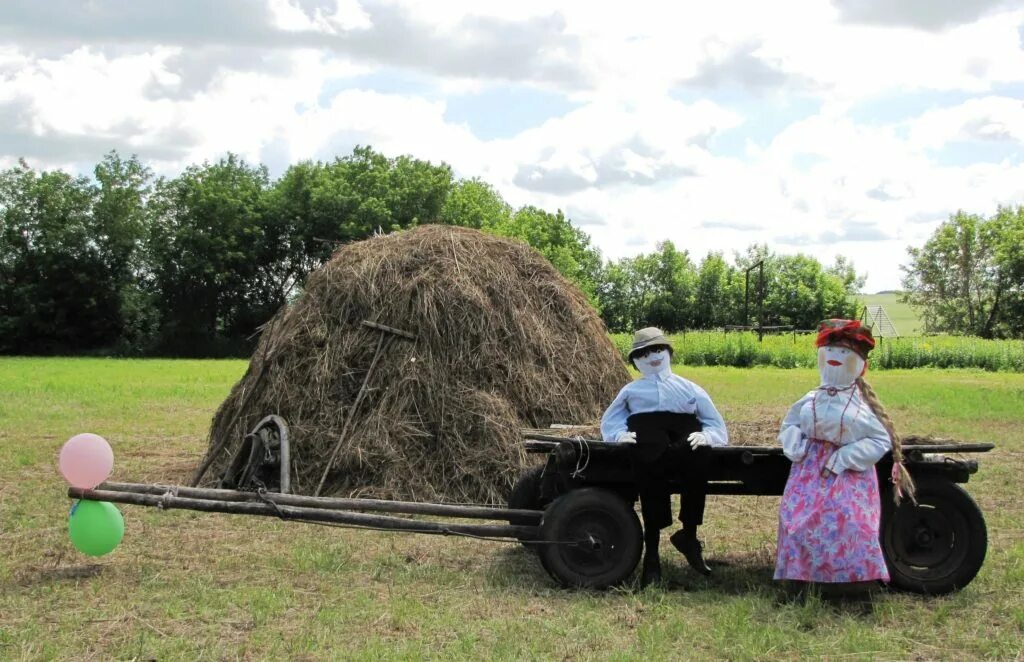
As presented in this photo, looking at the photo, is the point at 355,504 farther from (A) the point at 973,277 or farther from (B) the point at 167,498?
(A) the point at 973,277

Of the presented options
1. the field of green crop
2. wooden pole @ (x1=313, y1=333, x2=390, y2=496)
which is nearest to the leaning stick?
wooden pole @ (x1=313, y1=333, x2=390, y2=496)

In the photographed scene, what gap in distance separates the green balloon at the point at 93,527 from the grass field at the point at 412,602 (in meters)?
0.23

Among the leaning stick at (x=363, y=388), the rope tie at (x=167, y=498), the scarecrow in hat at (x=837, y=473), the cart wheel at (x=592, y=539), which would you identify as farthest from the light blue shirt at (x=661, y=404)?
the leaning stick at (x=363, y=388)

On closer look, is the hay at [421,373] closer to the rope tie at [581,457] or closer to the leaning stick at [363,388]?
the leaning stick at [363,388]

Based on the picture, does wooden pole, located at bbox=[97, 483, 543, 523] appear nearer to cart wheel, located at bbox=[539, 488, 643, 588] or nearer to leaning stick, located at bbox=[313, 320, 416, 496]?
cart wheel, located at bbox=[539, 488, 643, 588]

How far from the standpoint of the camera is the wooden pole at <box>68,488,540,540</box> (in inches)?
254

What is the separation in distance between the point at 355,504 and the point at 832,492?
3098 mm

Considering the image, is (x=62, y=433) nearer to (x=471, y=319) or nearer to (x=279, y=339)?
(x=279, y=339)

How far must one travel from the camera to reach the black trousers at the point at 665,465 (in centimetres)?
633

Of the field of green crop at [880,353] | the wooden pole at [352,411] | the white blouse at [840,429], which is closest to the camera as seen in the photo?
the white blouse at [840,429]

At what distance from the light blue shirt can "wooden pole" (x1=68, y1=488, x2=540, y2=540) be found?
93 centimetres

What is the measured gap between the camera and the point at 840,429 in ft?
19.6

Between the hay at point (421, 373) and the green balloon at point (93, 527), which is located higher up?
the hay at point (421, 373)

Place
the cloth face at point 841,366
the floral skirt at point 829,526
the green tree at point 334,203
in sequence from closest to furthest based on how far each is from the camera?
the floral skirt at point 829,526, the cloth face at point 841,366, the green tree at point 334,203
